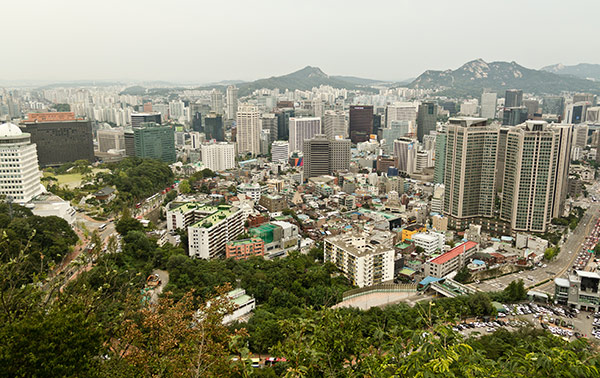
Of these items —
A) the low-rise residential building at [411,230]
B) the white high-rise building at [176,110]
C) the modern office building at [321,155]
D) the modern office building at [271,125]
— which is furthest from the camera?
the white high-rise building at [176,110]

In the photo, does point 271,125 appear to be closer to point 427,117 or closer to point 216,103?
point 427,117

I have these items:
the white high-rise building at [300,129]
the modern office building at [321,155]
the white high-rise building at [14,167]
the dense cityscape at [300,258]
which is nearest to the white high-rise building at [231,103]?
the white high-rise building at [300,129]

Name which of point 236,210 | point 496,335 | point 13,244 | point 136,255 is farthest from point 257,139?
point 496,335

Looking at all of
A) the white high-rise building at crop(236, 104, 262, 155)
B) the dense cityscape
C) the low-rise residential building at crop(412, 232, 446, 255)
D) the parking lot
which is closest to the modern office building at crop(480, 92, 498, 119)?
the dense cityscape

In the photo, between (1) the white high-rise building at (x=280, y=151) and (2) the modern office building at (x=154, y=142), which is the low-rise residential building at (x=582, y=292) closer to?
(1) the white high-rise building at (x=280, y=151)

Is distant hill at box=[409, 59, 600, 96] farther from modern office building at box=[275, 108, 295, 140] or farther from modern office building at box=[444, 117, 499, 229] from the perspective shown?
modern office building at box=[444, 117, 499, 229]

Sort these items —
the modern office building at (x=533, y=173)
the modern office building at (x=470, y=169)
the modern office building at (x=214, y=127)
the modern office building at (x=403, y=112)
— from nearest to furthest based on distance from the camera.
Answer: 1. the modern office building at (x=533, y=173)
2. the modern office building at (x=470, y=169)
3. the modern office building at (x=214, y=127)
4. the modern office building at (x=403, y=112)

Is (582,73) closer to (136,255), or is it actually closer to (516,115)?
(516,115)

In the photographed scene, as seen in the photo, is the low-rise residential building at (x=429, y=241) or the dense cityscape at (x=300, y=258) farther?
the low-rise residential building at (x=429, y=241)

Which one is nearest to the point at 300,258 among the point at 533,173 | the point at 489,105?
the point at 533,173
